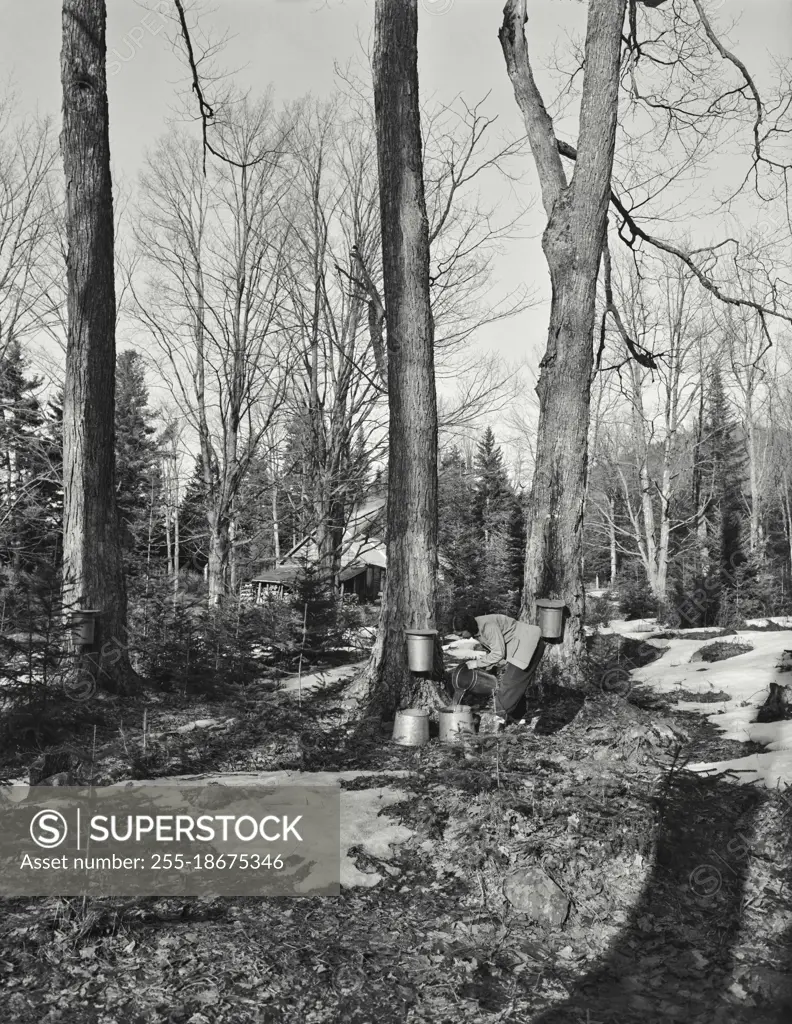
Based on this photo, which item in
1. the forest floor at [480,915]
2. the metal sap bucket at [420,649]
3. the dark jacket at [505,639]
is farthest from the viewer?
the dark jacket at [505,639]

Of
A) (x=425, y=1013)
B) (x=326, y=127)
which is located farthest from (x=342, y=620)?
(x=326, y=127)

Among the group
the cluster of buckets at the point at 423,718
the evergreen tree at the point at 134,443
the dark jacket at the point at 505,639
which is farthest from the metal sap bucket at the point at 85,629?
the evergreen tree at the point at 134,443

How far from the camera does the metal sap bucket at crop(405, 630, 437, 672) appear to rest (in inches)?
244

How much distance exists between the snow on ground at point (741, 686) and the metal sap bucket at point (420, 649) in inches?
87.3

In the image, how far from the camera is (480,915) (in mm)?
3188

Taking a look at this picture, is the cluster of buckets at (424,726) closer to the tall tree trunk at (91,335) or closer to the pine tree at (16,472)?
the tall tree trunk at (91,335)

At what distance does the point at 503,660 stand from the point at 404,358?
3005mm

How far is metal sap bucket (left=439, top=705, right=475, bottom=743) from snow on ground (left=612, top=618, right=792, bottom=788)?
65.1 inches

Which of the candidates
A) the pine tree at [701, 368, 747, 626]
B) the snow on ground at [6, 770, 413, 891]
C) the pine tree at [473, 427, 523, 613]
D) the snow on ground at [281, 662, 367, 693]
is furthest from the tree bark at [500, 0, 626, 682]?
the pine tree at [473, 427, 523, 613]

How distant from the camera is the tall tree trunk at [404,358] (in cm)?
662

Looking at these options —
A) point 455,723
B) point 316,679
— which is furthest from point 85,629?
point 455,723

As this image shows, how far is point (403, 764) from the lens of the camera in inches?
198

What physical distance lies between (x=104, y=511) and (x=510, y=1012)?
616 centimetres

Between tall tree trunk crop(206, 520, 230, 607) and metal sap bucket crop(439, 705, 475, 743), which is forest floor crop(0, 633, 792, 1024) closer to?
metal sap bucket crop(439, 705, 475, 743)
